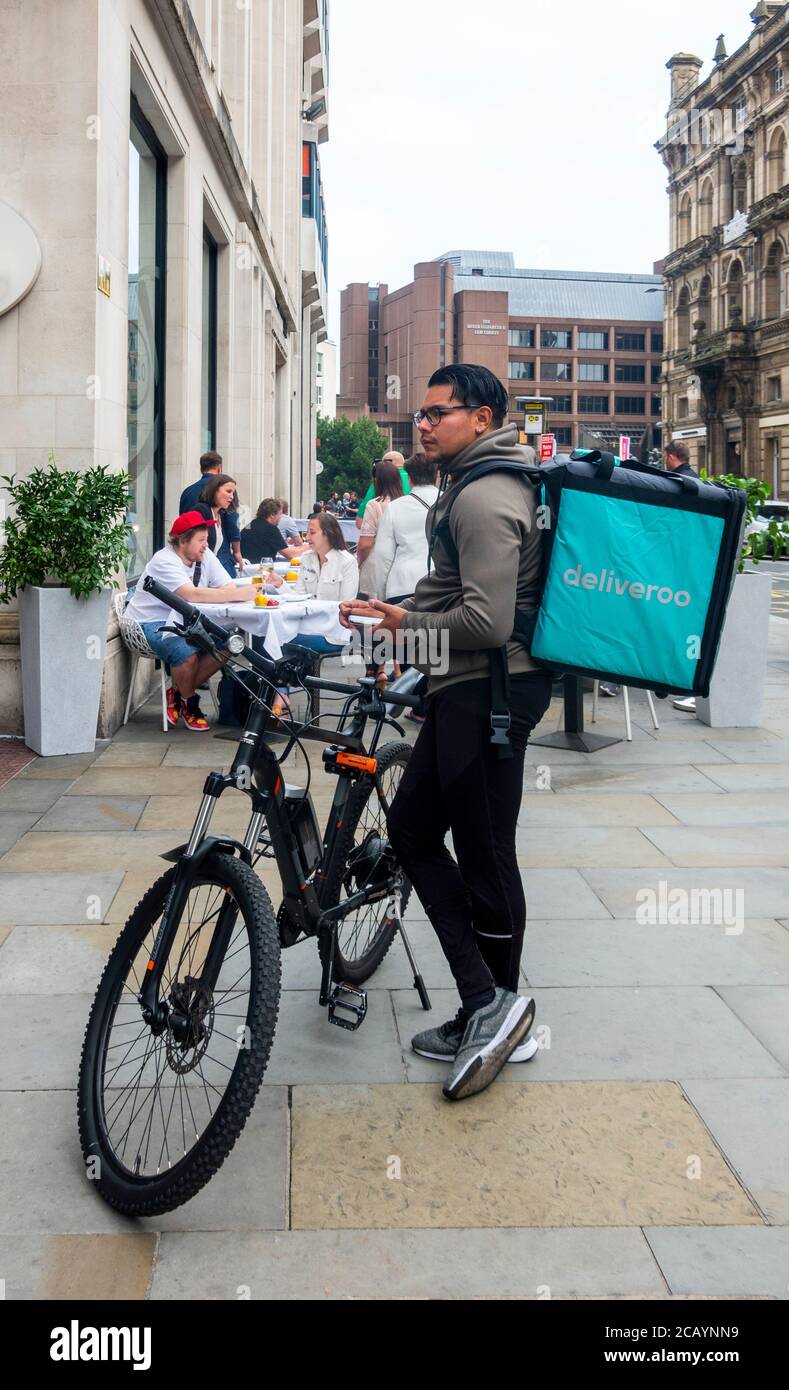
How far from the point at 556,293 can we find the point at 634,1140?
150658mm

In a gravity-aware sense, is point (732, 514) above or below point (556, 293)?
below

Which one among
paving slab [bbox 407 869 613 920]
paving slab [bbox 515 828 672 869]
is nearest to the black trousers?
paving slab [bbox 407 869 613 920]

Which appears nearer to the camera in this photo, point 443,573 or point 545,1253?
point 545,1253

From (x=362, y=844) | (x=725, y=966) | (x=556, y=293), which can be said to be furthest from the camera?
(x=556, y=293)

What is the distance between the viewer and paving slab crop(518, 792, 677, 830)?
728 centimetres

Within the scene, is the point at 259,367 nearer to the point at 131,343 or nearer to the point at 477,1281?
the point at 131,343

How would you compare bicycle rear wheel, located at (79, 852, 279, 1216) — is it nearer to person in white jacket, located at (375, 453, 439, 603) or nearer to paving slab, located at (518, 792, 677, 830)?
paving slab, located at (518, 792, 677, 830)

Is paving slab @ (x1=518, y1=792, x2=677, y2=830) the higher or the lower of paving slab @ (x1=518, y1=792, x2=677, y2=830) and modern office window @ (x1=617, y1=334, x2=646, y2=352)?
the lower

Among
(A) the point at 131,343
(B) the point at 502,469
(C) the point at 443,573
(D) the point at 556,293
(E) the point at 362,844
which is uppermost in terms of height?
(D) the point at 556,293

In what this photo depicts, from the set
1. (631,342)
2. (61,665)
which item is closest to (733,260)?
(631,342)

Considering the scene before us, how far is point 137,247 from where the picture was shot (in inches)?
496

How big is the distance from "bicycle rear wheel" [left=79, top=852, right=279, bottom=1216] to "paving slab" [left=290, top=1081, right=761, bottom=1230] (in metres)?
0.31

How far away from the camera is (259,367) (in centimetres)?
2308
